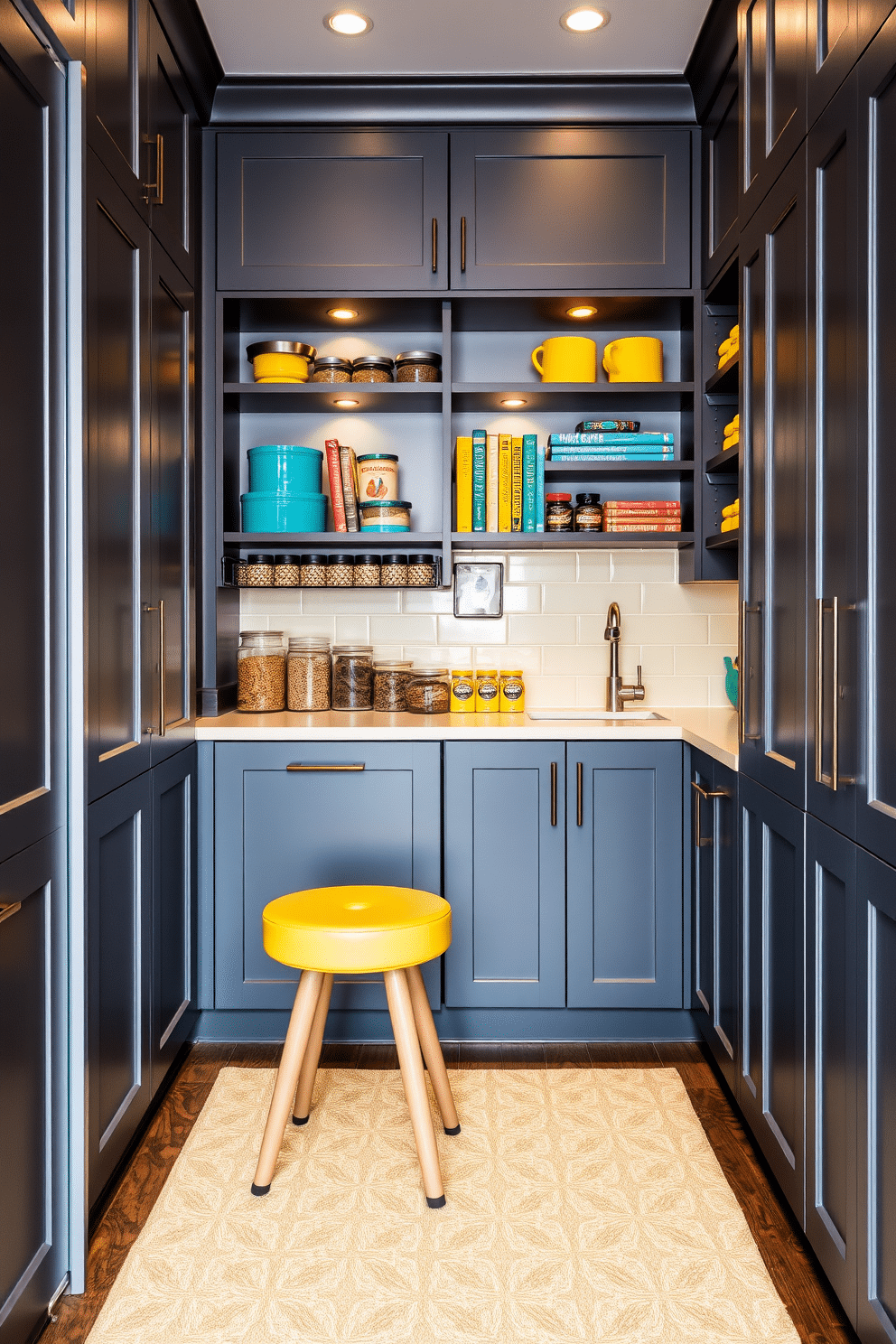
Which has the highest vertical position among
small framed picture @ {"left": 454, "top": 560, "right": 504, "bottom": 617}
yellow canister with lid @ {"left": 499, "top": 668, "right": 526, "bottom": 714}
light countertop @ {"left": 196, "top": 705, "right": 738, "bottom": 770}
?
small framed picture @ {"left": 454, "top": 560, "right": 504, "bottom": 617}

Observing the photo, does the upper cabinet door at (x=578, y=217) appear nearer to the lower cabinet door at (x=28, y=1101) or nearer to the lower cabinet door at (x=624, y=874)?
the lower cabinet door at (x=624, y=874)

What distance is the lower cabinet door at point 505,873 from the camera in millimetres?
2520

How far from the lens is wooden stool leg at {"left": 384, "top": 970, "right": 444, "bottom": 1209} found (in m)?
1.82

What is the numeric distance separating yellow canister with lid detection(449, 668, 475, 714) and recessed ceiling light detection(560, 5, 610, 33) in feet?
5.81

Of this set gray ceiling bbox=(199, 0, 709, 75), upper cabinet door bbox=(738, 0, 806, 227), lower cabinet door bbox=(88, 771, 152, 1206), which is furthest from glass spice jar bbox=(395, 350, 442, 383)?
lower cabinet door bbox=(88, 771, 152, 1206)

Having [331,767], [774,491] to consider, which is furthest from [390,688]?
[774,491]

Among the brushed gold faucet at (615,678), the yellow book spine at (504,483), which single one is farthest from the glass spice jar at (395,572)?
the brushed gold faucet at (615,678)

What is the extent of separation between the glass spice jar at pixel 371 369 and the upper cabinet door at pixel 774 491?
3.73ft

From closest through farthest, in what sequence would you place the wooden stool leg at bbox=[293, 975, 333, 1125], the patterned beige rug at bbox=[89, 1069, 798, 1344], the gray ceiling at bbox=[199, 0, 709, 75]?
the patterned beige rug at bbox=[89, 1069, 798, 1344]
the wooden stool leg at bbox=[293, 975, 333, 1125]
the gray ceiling at bbox=[199, 0, 709, 75]

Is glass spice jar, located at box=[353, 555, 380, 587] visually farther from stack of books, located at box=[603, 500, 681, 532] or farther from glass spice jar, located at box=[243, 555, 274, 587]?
stack of books, located at box=[603, 500, 681, 532]

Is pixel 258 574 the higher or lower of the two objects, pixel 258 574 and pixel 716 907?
the higher

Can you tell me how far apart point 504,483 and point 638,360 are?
21.7 inches

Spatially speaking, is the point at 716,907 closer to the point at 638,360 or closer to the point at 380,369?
the point at 638,360

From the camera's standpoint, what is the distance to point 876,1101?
130 centimetres
